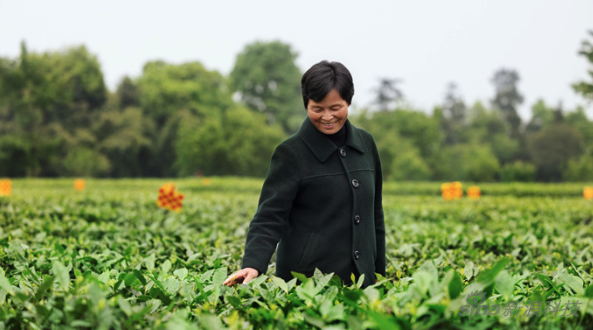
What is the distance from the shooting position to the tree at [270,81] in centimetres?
4238

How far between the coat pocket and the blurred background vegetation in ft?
91.9

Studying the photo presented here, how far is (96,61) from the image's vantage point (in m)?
39.3

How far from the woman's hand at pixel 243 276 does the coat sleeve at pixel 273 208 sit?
36 mm

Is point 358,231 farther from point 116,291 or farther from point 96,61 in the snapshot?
point 96,61

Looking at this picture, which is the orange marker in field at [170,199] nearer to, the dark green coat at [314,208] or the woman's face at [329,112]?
the dark green coat at [314,208]

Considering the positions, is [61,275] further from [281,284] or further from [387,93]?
[387,93]

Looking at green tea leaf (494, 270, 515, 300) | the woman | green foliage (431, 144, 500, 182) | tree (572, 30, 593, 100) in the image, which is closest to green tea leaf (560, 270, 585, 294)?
green tea leaf (494, 270, 515, 300)

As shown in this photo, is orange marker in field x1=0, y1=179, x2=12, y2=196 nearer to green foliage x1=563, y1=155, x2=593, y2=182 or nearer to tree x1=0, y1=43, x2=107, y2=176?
tree x1=0, y1=43, x2=107, y2=176

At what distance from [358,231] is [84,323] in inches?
48.7

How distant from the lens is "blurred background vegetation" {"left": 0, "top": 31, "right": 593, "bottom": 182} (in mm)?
32750

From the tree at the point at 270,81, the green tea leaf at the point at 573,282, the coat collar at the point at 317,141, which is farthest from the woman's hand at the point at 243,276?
the tree at the point at 270,81

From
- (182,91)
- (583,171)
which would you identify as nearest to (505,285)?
(583,171)

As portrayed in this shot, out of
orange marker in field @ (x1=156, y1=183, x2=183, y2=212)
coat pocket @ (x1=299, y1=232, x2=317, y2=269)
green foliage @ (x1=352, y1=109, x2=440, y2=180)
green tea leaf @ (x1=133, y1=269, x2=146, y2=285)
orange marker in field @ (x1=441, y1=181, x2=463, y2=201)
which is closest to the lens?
green tea leaf @ (x1=133, y1=269, x2=146, y2=285)

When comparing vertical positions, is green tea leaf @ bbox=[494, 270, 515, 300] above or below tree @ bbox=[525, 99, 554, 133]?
below
